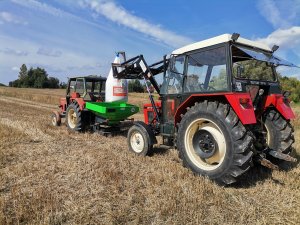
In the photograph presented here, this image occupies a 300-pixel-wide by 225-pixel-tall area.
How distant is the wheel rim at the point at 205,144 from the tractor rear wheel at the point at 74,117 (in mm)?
5019

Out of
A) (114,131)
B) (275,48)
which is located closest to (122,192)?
(275,48)

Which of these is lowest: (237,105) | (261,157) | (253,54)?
(261,157)

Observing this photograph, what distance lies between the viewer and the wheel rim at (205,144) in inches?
193

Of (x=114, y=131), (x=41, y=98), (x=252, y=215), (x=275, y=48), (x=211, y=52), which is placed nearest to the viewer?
(x=252, y=215)

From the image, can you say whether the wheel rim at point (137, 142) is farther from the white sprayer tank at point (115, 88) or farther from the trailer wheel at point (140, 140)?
the white sprayer tank at point (115, 88)

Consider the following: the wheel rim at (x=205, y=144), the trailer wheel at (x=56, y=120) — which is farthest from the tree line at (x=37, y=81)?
the wheel rim at (x=205, y=144)

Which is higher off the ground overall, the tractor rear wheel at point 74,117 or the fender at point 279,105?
the fender at point 279,105

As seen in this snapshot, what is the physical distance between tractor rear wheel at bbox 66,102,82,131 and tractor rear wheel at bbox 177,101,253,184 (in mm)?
4900

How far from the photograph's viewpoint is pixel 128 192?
4.24 metres

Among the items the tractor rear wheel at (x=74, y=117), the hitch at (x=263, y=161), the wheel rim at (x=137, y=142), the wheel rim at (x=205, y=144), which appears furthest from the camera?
the tractor rear wheel at (x=74, y=117)

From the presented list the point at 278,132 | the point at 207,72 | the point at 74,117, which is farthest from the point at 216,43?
the point at 74,117

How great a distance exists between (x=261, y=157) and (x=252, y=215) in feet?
4.55

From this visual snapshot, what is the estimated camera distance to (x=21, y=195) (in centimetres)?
400

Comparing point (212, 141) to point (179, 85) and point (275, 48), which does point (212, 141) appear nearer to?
point (179, 85)
